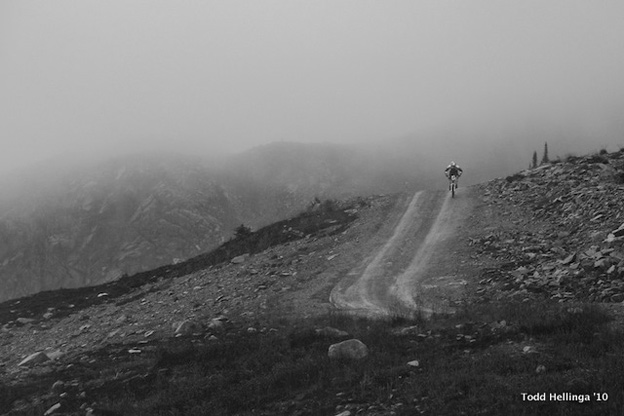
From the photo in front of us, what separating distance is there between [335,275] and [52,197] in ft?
371

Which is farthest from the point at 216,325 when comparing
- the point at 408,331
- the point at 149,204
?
the point at 149,204

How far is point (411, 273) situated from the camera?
19156mm

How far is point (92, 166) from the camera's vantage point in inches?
4963

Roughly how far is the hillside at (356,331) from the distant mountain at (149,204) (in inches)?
2729

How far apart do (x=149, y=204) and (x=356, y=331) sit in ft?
320

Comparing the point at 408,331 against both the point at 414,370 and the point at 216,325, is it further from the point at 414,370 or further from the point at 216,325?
the point at 216,325

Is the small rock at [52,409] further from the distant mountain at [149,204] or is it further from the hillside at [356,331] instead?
the distant mountain at [149,204]

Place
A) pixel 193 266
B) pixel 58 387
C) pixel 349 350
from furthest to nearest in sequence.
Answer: pixel 193 266 → pixel 58 387 → pixel 349 350

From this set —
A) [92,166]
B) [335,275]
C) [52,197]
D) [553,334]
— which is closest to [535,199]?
[335,275]

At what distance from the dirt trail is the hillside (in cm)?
43

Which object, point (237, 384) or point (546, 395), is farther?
point (237, 384)

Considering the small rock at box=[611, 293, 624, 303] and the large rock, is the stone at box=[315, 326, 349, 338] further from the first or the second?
the small rock at box=[611, 293, 624, 303]

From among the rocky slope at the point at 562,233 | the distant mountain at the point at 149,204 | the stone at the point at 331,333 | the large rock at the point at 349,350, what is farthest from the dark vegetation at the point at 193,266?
the distant mountain at the point at 149,204

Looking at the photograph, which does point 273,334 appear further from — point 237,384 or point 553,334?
point 553,334
